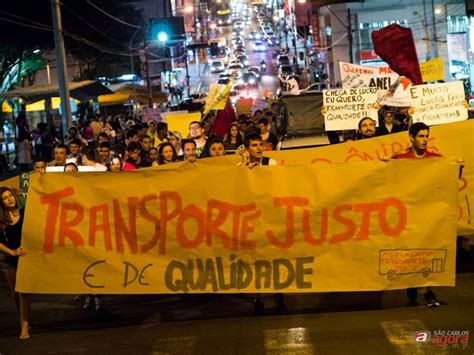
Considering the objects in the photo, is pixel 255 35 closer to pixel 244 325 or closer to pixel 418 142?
pixel 418 142

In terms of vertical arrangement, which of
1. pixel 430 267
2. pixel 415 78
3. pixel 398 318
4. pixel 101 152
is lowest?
pixel 398 318

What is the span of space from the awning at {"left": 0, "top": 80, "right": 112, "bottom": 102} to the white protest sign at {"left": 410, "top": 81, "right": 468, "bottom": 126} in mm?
16760

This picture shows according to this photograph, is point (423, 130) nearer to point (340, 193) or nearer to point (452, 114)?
point (340, 193)

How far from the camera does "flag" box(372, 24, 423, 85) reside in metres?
10.1

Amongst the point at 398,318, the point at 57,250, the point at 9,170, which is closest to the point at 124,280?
the point at 57,250

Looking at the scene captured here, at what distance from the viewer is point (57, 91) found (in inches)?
941

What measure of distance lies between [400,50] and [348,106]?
1.27 meters

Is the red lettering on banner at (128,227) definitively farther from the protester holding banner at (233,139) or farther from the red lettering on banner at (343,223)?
the protester holding banner at (233,139)

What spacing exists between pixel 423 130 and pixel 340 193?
97 centimetres

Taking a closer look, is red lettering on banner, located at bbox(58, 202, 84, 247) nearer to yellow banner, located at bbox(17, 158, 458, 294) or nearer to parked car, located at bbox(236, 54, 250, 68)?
yellow banner, located at bbox(17, 158, 458, 294)

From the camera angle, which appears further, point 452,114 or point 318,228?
point 452,114

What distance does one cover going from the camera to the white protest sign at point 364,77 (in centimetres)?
1153

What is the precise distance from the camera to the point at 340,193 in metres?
5.89

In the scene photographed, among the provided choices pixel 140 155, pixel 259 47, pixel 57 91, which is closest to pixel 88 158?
pixel 140 155
